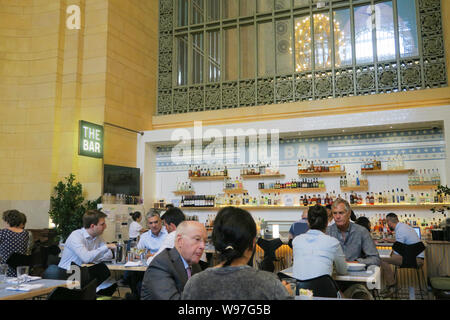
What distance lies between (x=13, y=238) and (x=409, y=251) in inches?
230

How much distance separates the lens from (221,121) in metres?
10.2

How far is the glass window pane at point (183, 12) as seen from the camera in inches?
444

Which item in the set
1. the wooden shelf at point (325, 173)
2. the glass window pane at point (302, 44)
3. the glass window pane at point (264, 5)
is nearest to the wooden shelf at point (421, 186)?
the wooden shelf at point (325, 173)

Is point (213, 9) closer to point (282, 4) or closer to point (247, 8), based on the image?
point (247, 8)

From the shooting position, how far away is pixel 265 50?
1034cm

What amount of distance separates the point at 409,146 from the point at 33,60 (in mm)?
9166

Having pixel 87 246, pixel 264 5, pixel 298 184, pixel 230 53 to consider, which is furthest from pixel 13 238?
pixel 264 5

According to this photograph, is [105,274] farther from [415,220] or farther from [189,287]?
[415,220]

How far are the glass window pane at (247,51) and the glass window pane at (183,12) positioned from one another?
177 cm

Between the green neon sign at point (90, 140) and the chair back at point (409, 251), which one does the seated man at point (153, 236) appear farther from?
the chair back at point (409, 251)

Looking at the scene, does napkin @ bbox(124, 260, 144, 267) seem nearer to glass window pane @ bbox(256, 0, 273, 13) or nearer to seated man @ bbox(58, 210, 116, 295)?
seated man @ bbox(58, 210, 116, 295)

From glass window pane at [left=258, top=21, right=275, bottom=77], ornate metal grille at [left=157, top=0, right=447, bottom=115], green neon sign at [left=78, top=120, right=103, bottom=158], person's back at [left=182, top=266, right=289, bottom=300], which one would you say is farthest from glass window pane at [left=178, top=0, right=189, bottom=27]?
person's back at [left=182, top=266, right=289, bottom=300]

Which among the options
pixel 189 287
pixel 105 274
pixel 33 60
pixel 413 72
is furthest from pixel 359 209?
pixel 33 60

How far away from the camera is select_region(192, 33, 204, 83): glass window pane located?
10.9 metres
